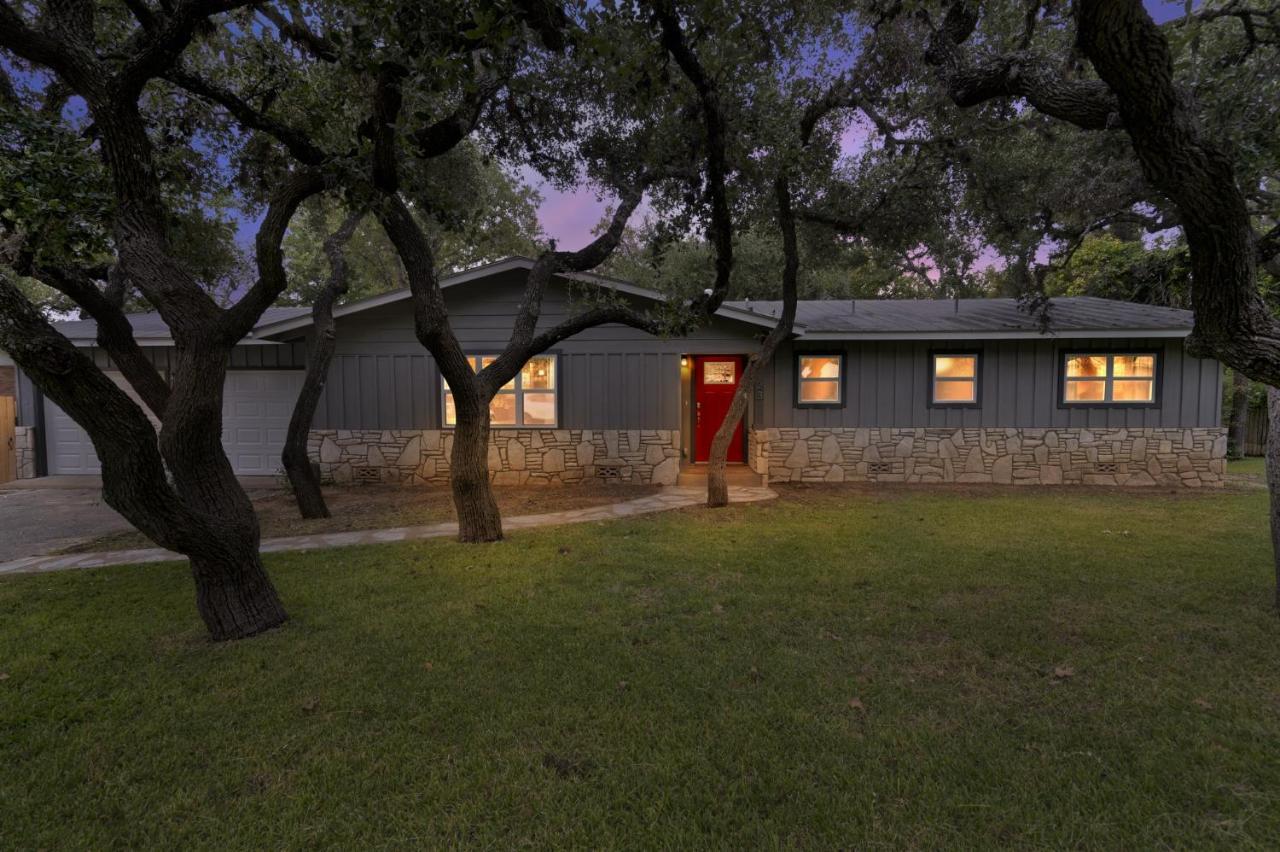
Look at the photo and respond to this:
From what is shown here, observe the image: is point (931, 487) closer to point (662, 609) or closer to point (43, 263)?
point (662, 609)

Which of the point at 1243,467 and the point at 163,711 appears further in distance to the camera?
the point at 1243,467

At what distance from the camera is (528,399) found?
32.6 ft

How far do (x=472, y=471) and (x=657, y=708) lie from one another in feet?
12.6

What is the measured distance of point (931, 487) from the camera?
9.47 meters

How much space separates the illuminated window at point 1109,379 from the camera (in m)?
9.77

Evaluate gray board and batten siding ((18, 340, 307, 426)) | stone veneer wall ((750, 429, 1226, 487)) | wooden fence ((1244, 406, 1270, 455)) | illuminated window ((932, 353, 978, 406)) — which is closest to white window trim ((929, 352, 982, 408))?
illuminated window ((932, 353, 978, 406))

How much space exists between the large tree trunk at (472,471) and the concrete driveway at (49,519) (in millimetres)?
4408

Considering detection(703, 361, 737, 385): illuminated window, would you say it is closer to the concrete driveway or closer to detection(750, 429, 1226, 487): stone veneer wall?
detection(750, 429, 1226, 487): stone veneer wall

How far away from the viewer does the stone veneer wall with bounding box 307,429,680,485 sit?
976 cm

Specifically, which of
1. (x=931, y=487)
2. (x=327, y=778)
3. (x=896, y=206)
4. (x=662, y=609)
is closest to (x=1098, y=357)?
(x=931, y=487)

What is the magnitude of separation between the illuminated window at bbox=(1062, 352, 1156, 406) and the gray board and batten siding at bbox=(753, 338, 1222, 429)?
0.11m

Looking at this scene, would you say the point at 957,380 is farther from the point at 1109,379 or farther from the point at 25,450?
the point at 25,450

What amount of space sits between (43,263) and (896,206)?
367 inches

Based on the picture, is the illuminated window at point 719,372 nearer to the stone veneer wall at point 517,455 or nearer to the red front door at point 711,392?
the red front door at point 711,392
